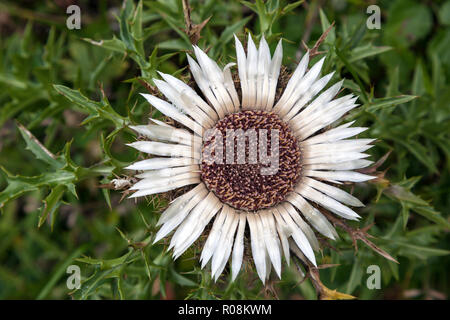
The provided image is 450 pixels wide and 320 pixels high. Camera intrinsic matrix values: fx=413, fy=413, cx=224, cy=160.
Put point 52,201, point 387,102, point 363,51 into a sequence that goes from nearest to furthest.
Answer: point 387,102 → point 52,201 → point 363,51

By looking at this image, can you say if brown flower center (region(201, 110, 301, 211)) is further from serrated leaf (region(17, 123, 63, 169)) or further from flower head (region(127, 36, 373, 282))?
serrated leaf (region(17, 123, 63, 169))

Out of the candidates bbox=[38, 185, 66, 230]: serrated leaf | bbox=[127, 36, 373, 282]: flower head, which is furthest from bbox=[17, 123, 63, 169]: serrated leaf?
bbox=[127, 36, 373, 282]: flower head

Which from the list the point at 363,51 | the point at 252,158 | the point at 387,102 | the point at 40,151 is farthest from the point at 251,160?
the point at 40,151

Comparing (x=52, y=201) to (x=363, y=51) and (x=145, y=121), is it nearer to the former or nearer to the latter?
(x=145, y=121)

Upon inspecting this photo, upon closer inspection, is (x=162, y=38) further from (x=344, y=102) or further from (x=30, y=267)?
(x=30, y=267)

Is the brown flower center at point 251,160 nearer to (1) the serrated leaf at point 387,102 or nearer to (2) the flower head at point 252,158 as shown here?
(2) the flower head at point 252,158
